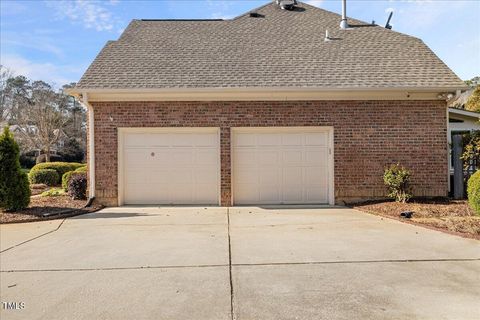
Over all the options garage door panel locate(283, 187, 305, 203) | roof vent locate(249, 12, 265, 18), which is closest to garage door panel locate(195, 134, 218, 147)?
garage door panel locate(283, 187, 305, 203)

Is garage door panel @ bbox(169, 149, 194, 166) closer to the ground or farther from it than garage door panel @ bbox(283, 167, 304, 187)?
farther from it

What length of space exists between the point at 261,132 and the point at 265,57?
8.58 ft

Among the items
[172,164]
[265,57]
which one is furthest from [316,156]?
[172,164]

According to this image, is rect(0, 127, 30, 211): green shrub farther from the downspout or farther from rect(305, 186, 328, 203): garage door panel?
rect(305, 186, 328, 203): garage door panel

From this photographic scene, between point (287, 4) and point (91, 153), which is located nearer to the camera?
point (91, 153)

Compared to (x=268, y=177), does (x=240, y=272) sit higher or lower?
lower

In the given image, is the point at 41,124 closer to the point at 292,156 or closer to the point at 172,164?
the point at 172,164

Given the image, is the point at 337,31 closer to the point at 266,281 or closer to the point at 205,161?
the point at 205,161

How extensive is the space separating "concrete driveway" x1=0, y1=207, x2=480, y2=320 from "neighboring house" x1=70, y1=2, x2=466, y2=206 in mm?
2779

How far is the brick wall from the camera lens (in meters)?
9.85

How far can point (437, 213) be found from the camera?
779 centimetres

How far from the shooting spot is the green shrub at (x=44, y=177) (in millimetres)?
16734

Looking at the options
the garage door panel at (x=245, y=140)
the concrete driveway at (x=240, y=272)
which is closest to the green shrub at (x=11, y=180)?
the concrete driveway at (x=240, y=272)

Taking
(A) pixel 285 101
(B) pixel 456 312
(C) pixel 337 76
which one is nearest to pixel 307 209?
(A) pixel 285 101
